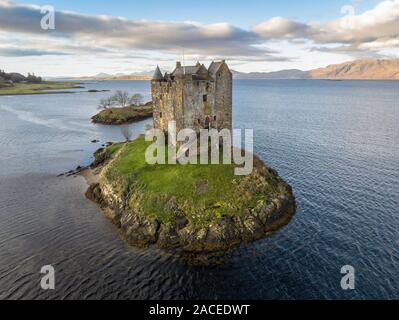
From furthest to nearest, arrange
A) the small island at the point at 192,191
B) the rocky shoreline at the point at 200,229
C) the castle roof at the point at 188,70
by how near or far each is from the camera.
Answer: the castle roof at the point at 188,70 → the small island at the point at 192,191 → the rocky shoreline at the point at 200,229

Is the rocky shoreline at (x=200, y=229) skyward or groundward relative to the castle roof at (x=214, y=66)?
groundward

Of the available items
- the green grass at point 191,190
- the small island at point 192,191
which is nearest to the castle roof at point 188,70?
the small island at point 192,191

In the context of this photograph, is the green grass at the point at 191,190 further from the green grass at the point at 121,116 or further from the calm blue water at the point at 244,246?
the green grass at the point at 121,116

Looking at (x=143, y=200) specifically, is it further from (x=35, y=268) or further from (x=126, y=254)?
(x=35, y=268)

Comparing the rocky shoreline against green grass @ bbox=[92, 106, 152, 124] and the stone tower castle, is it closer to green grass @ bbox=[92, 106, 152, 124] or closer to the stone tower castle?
the stone tower castle

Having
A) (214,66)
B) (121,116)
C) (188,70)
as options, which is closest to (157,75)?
(188,70)

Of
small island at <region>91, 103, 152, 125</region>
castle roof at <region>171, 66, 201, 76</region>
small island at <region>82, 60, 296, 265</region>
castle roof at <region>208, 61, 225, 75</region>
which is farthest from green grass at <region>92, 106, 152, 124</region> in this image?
castle roof at <region>208, 61, 225, 75</region>

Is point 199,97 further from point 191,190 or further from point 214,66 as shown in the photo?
point 191,190
